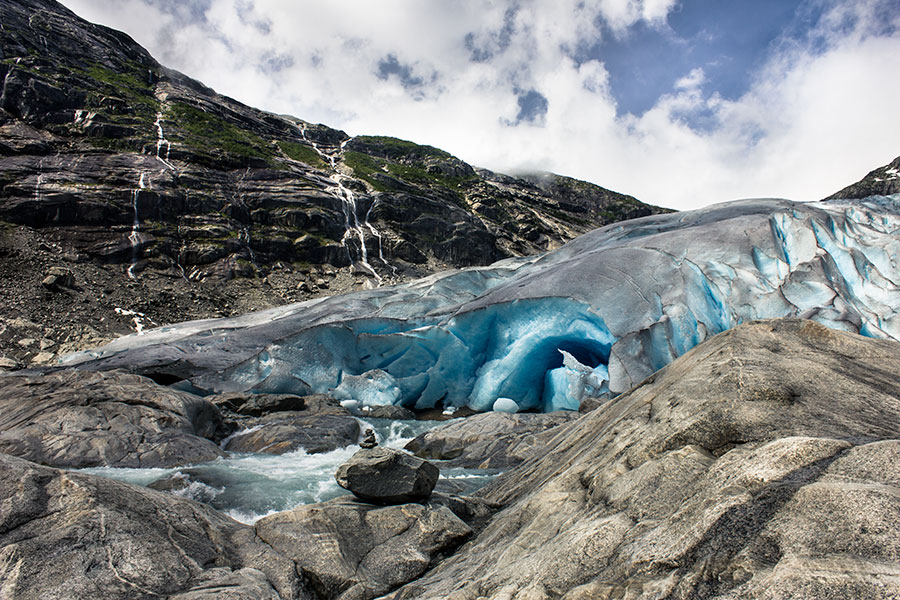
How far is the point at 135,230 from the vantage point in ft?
129

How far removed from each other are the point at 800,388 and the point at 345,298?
60.3 ft

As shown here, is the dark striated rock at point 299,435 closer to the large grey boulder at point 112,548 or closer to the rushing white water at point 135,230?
the large grey boulder at point 112,548

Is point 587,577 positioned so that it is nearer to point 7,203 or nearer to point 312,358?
point 312,358

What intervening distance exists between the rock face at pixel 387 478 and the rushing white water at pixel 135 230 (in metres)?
37.9

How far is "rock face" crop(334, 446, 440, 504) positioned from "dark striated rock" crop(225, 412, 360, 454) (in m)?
5.92

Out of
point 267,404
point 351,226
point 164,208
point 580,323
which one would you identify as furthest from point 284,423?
point 351,226

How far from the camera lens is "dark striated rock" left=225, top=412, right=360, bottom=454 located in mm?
11312

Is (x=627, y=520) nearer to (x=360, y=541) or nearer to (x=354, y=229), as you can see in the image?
(x=360, y=541)

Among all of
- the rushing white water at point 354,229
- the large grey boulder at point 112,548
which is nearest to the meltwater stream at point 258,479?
the large grey boulder at point 112,548

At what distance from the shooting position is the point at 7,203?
34.7m

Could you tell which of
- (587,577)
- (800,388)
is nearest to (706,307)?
(800,388)

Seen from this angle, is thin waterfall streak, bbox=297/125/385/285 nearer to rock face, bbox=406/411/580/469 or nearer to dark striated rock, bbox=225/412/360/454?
dark striated rock, bbox=225/412/360/454

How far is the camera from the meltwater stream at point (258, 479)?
736 cm

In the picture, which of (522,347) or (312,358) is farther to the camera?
(312,358)
